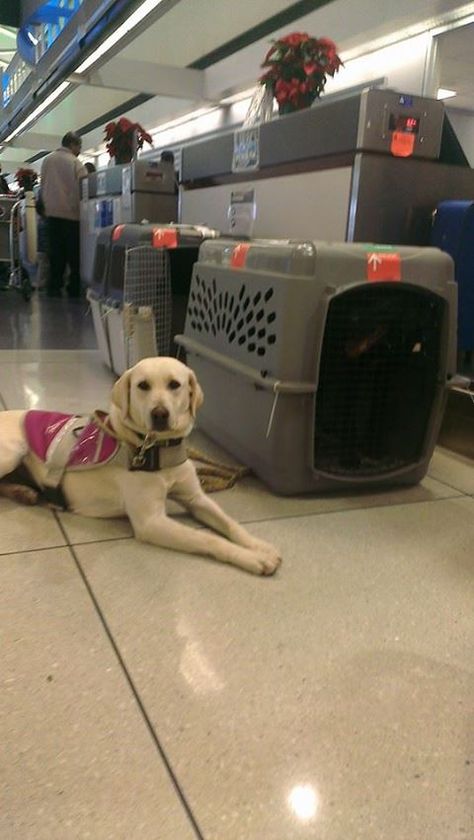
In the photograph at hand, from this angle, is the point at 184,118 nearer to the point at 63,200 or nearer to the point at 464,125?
the point at 63,200

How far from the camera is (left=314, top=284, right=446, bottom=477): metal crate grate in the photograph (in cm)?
186

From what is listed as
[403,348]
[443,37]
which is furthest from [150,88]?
[403,348]

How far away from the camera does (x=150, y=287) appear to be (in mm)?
2783

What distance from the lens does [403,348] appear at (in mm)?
1960

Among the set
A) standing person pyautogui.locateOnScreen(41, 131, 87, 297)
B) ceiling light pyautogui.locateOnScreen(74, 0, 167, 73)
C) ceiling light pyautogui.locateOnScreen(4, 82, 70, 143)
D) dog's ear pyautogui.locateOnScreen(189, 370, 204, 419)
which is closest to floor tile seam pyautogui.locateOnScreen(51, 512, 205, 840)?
dog's ear pyautogui.locateOnScreen(189, 370, 204, 419)

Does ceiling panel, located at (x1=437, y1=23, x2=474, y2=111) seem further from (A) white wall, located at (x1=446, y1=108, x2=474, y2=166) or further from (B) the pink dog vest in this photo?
(B) the pink dog vest

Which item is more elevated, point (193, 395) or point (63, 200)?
point (63, 200)

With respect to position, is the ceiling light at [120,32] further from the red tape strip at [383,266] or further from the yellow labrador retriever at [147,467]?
the yellow labrador retriever at [147,467]

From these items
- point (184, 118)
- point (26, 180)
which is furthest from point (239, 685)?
point (26, 180)

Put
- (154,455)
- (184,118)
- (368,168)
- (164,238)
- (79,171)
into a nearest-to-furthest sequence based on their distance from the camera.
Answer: (154,455), (368,168), (164,238), (79,171), (184,118)

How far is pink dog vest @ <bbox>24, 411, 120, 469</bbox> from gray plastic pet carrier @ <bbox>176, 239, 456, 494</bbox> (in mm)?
478

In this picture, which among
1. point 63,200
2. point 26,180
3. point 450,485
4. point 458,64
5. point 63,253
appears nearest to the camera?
point 450,485

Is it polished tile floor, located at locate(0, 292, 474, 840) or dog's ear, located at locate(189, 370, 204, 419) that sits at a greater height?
dog's ear, located at locate(189, 370, 204, 419)

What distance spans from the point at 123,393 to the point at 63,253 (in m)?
6.75
